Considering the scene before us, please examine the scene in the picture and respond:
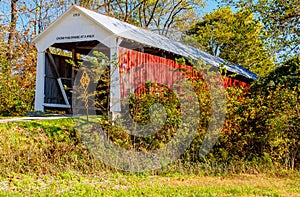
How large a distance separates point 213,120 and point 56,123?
4.26 m

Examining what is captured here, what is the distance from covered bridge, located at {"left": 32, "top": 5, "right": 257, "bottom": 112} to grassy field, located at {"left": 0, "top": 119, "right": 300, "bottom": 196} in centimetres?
264

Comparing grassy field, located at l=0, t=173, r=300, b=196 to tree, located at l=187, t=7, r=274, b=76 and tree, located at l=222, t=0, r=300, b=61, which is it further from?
tree, located at l=187, t=7, r=274, b=76

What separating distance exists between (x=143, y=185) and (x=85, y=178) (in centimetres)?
111

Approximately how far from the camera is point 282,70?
9.22 m

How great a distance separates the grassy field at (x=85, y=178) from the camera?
5.85 metres

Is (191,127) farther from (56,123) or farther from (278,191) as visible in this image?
(56,123)

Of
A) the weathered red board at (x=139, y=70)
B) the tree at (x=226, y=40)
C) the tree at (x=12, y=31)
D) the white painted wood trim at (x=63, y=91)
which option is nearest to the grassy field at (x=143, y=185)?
the weathered red board at (x=139, y=70)

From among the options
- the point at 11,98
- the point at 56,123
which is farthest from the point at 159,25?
the point at 56,123

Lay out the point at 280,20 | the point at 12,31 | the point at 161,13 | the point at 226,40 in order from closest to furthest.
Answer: the point at 280,20 → the point at 12,31 → the point at 226,40 → the point at 161,13

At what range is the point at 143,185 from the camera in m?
6.39

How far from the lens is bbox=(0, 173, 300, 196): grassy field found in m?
5.72

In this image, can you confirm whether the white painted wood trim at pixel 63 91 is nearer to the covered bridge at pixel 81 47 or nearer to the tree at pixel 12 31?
the covered bridge at pixel 81 47

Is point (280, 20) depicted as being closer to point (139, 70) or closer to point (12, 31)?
point (139, 70)

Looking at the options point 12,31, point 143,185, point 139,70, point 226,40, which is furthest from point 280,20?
point 226,40
